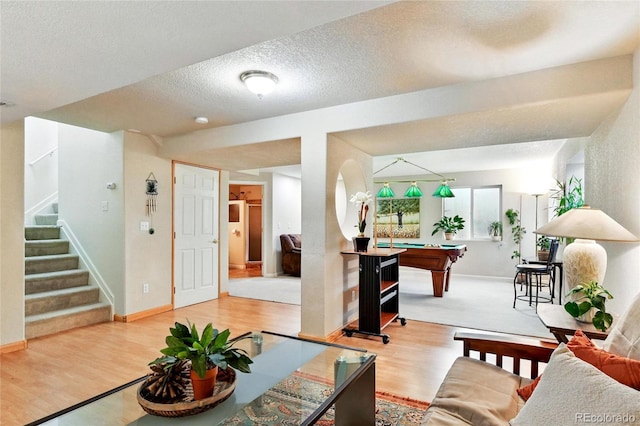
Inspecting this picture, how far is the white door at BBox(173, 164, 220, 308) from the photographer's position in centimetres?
505

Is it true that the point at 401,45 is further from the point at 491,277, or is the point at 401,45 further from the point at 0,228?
the point at 491,277

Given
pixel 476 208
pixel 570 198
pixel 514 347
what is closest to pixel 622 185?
pixel 514 347

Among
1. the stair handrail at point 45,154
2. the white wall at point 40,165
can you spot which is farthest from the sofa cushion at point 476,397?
the stair handrail at point 45,154

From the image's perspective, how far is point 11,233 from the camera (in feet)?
11.3

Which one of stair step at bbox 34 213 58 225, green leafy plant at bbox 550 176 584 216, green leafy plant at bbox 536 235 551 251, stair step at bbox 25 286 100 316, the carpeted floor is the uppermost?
green leafy plant at bbox 550 176 584 216

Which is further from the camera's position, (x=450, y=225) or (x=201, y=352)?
(x=450, y=225)

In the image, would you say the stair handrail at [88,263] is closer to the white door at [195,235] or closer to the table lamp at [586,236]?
the white door at [195,235]

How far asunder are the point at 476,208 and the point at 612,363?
281 inches

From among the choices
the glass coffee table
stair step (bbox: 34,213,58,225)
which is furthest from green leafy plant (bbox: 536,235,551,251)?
stair step (bbox: 34,213,58,225)

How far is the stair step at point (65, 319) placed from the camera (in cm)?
372

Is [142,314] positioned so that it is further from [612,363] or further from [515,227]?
[515,227]

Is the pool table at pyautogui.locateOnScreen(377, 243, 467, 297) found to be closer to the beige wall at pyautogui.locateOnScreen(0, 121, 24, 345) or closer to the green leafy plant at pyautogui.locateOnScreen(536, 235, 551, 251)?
the green leafy plant at pyautogui.locateOnScreen(536, 235, 551, 251)

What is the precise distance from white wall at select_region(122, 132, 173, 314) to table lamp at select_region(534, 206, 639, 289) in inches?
176

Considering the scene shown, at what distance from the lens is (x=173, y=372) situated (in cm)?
152
